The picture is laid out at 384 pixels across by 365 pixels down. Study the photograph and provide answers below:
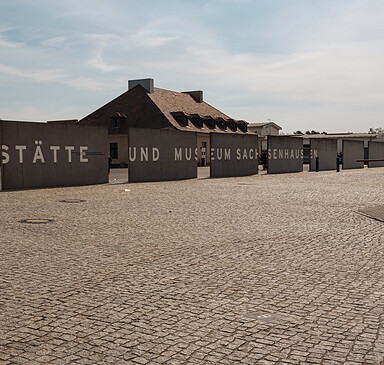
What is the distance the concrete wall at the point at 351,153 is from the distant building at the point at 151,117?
13023mm

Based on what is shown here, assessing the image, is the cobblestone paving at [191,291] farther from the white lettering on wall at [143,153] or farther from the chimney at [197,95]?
the chimney at [197,95]

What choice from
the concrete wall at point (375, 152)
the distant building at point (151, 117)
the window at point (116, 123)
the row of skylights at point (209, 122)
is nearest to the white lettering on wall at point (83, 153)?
the distant building at point (151, 117)

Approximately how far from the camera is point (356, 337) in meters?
4.57

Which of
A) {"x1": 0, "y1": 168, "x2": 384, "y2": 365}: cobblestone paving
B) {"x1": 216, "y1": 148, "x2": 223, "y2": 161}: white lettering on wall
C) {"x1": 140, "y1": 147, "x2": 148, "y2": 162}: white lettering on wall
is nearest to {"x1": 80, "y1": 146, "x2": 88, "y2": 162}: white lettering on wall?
{"x1": 140, "y1": 147, "x2": 148, "y2": 162}: white lettering on wall

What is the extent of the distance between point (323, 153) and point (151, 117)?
57.7ft

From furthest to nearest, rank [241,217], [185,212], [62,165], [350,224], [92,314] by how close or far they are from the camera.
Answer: [62,165] < [185,212] < [241,217] < [350,224] < [92,314]

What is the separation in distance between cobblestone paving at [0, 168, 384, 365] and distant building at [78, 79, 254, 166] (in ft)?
140

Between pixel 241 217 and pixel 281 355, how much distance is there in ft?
28.9

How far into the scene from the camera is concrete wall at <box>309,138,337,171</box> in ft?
151

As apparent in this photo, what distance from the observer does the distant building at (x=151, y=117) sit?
180ft

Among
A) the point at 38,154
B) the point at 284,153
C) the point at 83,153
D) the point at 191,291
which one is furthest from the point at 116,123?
the point at 191,291

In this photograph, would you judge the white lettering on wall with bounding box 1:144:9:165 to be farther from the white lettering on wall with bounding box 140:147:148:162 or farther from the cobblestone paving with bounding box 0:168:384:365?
the cobblestone paving with bounding box 0:168:384:365

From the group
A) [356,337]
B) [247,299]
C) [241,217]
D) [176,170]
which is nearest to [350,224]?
[241,217]

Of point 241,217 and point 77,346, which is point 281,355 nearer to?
point 77,346
